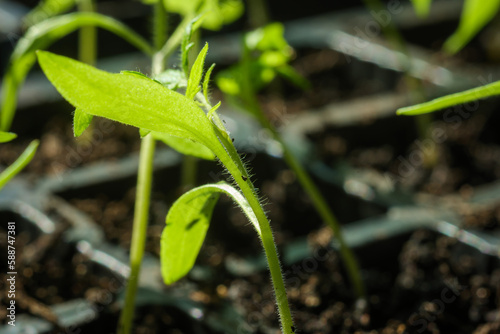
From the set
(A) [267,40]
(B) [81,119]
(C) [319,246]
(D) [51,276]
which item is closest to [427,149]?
(C) [319,246]


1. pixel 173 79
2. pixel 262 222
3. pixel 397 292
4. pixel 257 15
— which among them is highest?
pixel 257 15

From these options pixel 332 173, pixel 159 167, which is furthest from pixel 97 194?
pixel 332 173

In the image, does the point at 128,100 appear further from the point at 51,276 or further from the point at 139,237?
the point at 51,276

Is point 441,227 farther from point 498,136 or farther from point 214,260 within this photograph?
point 498,136

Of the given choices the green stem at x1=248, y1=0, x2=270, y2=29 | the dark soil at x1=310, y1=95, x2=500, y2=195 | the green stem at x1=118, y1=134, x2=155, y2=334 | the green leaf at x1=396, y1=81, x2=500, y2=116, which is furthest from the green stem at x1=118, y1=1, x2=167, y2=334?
the green stem at x1=248, y1=0, x2=270, y2=29

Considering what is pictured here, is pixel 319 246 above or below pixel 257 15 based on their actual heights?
below

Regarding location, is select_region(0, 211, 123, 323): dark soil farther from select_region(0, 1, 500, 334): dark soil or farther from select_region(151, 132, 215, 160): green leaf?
select_region(151, 132, 215, 160): green leaf
